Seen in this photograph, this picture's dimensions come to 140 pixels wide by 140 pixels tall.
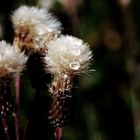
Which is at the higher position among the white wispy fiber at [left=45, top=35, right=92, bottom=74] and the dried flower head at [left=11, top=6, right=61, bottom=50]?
the dried flower head at [left=11, top=6, right=61, bottom=50]

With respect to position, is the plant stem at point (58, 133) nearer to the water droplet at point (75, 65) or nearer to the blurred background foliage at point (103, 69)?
the water droplet at point (75, 65)

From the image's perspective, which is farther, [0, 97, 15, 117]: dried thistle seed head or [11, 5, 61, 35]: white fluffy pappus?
[11, 5, 61, 35]: white fluffy pappus

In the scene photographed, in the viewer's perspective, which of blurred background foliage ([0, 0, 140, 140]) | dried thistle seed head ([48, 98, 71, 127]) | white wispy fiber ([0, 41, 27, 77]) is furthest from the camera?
blurred background foliage ([0, 0, 140, 140])

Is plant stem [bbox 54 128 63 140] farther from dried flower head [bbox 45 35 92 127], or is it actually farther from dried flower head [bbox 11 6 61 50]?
dried flower head [bbox 11 6 61 50]

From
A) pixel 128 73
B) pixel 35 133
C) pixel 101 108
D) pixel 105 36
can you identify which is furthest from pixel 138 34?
pixel 35 133

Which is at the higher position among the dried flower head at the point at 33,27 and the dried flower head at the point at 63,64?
the dried flower head at the point at 33,27

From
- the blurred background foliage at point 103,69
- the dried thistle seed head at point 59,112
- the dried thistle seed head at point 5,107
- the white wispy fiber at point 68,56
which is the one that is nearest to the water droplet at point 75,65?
the white wispy fiber at point 68,56

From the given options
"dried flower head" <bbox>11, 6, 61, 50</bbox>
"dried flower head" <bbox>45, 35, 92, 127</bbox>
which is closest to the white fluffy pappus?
"dried flower head" <bbox>11, 6, 61, 50</bbox>
